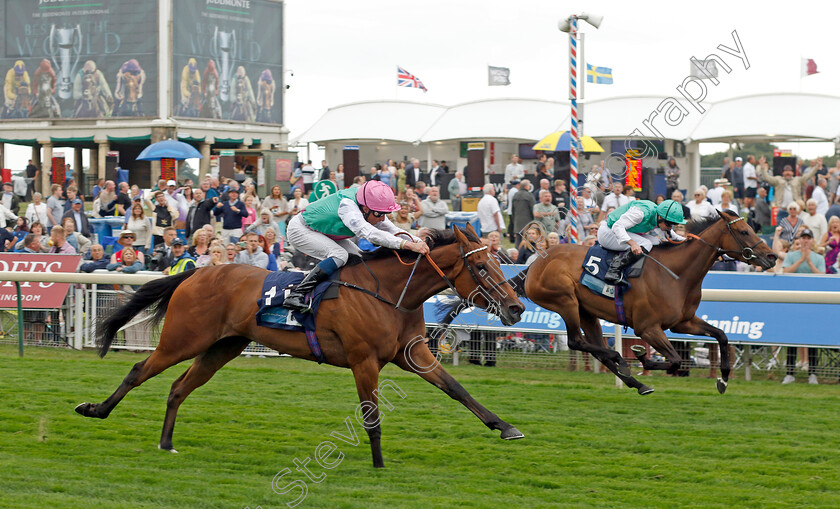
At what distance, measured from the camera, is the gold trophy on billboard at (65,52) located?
104 ft

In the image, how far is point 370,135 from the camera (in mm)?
28750

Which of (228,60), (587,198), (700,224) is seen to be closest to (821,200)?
(587,198)

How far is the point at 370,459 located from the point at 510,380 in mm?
3058

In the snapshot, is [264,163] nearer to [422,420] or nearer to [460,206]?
[460,206]

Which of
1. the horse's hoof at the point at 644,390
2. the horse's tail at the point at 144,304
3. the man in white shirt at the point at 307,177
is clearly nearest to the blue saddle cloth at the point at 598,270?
the horse's hoof at the point at 644,390

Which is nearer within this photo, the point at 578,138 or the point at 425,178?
the point at 578,138

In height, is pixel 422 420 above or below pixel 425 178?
below

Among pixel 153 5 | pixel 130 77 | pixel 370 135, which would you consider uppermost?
pixel 153 5

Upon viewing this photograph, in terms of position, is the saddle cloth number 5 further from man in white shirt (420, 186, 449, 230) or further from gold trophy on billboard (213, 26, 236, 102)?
gold trophy on billboard (213, 26, 236, 102)

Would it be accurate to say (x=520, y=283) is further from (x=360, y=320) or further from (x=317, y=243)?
(x=360, y=320)

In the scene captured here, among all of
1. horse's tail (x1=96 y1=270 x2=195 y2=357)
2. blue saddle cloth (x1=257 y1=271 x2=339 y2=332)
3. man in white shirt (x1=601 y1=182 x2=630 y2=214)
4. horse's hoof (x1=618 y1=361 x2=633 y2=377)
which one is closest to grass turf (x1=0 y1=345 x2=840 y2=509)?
→ horse's hoof (x1=618 y1=361 x2=633 y2=377)

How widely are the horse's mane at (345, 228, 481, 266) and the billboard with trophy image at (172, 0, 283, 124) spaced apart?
2706 cm

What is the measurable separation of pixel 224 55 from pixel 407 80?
20.1ft

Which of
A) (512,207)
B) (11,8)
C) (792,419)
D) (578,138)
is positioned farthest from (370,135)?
(792,419)
